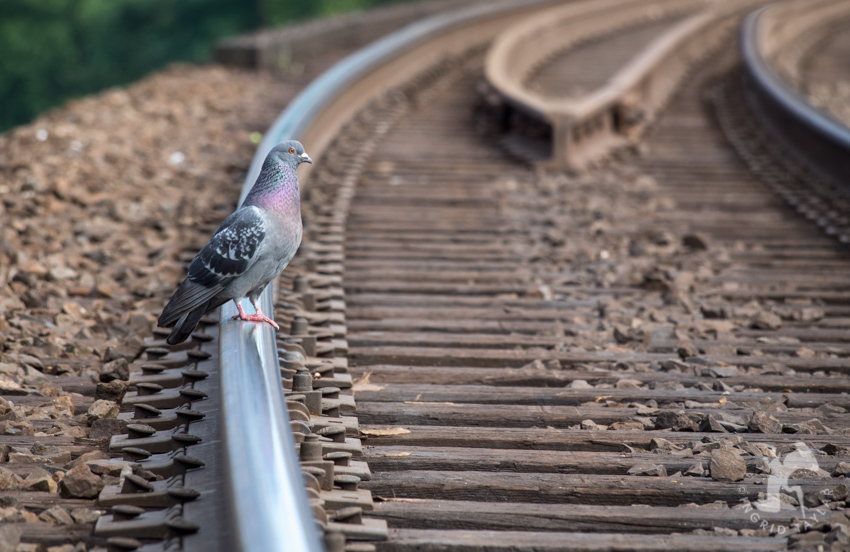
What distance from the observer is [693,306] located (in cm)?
475

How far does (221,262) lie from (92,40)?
39555 mm

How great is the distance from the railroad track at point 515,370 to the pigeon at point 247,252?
159mm

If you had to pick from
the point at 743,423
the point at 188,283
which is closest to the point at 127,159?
the point at 188,283

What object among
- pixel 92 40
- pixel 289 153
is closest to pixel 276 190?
pixel 289 153

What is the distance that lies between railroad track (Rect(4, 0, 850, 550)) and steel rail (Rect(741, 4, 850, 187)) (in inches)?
6.7

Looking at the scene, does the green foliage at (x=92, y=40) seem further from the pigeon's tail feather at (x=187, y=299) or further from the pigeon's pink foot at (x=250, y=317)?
the pigeon's tail feather at (x=187, y=299)

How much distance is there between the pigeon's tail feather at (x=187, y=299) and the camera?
10.2 feet

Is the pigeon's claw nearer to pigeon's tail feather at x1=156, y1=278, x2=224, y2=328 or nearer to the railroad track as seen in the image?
the railroad track

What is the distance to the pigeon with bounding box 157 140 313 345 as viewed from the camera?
3.11 m

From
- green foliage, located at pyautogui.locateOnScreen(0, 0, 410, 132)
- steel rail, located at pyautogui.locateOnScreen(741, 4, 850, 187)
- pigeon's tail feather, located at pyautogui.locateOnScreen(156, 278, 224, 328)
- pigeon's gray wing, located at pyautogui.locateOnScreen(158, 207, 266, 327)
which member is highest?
green foliage, located at pyautogui.locateOnScreen(0, 0, 410, 132)

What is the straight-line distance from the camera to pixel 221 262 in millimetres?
3094

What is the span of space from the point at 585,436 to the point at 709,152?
226 inches

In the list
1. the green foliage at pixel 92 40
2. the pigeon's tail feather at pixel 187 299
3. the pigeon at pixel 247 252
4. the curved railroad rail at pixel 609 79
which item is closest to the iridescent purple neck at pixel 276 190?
the pigeon at pixel 247 252

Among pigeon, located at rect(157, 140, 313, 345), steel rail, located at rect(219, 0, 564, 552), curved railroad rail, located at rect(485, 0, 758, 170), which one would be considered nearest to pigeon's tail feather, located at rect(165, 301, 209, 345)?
pigeon, located at rect(157, 140, 313, 345)
